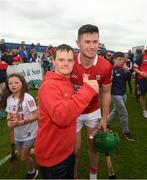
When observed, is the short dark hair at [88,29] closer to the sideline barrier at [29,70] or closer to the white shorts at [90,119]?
the white shorts at [90,119]

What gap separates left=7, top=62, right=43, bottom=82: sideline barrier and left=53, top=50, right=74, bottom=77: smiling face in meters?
13.0

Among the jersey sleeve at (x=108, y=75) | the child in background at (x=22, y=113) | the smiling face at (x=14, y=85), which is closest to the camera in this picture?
the jersey sleeve at (x=108, y=75)

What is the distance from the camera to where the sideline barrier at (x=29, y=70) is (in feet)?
53.1

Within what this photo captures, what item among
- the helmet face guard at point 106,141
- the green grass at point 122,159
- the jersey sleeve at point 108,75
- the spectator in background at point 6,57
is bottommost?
the green grass at point 122,159

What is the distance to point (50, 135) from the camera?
3135 millimetres

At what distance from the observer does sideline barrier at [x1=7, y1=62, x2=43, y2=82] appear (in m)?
16.2

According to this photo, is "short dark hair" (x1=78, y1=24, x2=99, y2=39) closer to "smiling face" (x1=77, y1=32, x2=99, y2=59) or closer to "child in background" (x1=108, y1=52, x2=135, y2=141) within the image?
"smiling face" (x1=77, y1=32, x2=99, y2=59)

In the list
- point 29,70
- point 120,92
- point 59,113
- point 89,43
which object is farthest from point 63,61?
point 29,70

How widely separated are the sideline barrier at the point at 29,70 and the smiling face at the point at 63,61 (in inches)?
510

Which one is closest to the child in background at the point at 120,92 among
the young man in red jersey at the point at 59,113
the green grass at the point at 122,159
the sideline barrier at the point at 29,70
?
the green grass at the point at 122,159

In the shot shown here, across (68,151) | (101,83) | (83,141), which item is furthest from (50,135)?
(83,141)

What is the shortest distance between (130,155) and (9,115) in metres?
2.66

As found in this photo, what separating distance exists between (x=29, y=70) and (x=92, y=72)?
1306 centimetres

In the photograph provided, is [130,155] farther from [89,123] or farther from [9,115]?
[9,115]
